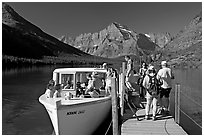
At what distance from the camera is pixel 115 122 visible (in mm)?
9336

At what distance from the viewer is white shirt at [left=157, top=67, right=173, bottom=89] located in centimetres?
962

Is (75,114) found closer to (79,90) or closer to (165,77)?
(79,90)

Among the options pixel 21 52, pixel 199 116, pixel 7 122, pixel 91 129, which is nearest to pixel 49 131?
pixel 7 122

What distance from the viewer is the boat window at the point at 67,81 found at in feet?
40.5

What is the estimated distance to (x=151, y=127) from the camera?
9.23 m

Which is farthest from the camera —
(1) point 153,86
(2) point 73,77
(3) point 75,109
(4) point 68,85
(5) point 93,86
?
(2) point 73,77

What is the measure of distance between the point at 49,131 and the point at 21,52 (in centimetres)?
17261

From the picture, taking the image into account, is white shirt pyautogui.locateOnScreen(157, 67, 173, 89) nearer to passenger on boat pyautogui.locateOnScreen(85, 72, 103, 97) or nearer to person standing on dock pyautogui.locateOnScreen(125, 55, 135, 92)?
passenger on boat pyautogui.locateOnScreen(85, 72, 103, 97)

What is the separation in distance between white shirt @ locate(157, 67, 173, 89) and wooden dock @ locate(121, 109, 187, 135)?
4.72ft

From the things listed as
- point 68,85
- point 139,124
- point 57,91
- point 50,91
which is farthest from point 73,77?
point 139,124

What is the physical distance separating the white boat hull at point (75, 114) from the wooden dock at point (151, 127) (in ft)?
4.68

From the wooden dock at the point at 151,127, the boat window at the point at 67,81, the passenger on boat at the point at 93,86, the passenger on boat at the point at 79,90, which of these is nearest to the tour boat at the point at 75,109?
the boat window at the point at 67,81

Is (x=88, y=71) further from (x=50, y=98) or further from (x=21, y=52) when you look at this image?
(x=21, y=52)

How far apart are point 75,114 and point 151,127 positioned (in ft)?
9.98
